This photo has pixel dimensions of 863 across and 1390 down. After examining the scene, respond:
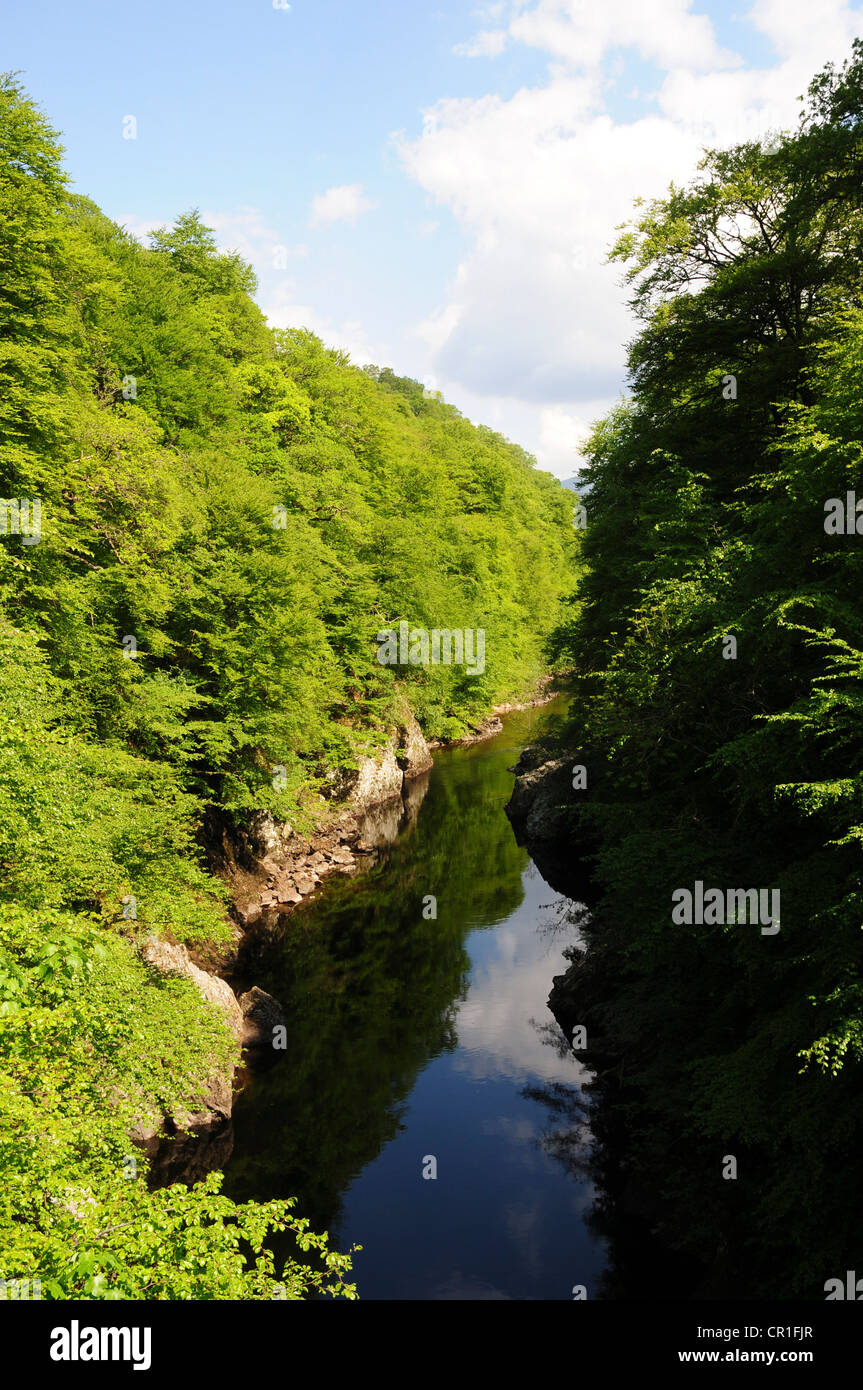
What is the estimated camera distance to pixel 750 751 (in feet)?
34.1

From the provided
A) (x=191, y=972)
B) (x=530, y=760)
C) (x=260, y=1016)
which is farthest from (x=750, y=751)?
(x=530, y=760)

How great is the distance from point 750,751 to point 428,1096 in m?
11.2

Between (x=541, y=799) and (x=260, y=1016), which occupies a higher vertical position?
(x=541, y=799)

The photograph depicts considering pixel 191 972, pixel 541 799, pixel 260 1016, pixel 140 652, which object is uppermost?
pixel 140 652

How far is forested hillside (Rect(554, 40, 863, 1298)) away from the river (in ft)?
4.96

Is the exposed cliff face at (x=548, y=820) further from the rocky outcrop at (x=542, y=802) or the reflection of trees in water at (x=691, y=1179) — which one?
the reflection of trees in water at (x=691, y=1179)

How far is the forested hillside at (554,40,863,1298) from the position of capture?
888 cm

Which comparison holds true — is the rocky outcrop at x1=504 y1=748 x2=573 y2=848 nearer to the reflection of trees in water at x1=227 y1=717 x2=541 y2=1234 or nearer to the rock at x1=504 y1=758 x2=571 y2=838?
the rock at x1=504 y1=758 x2=571 y2=838

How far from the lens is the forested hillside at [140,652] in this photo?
733 centimetres

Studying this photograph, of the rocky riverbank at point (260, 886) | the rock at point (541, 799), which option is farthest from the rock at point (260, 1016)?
the rock at point (541, 799)

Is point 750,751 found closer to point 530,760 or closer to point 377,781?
point 530,760

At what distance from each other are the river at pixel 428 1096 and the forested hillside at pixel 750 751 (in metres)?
1.51

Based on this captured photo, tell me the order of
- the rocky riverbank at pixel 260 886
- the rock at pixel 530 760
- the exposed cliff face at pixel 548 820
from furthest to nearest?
1. the rock at pixel 530 760
2. the exposed cliff face at pixel 548 820
3. the rocky riverbank at pixel 260 886
